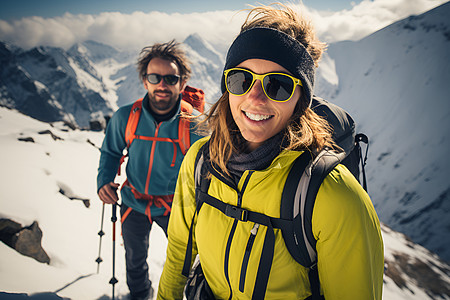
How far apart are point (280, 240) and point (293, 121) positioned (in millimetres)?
831

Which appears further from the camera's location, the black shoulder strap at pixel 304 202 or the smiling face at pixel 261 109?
the smiling face at pixel 261 109

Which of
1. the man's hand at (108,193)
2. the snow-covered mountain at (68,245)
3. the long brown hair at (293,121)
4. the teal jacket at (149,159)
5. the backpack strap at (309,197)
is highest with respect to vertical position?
the long brown hair at (293,121)

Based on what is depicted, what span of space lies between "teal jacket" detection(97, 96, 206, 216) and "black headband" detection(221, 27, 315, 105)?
6.06 feet

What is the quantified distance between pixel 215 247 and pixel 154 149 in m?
2.04

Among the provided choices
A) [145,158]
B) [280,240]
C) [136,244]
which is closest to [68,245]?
[136,244]

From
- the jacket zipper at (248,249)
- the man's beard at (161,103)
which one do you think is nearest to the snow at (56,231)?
the man's beard at (161,103)

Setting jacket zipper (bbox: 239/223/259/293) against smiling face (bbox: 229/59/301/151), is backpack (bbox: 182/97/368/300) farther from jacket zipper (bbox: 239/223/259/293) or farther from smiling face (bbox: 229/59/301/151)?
smiling face (bbox: 229/59/301/151)

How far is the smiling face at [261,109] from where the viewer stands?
1.46m

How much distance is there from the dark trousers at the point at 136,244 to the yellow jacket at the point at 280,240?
1.63 meters

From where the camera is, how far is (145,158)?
3.28 m

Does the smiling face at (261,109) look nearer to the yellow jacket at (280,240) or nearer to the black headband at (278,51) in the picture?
the black headband at (278,51)

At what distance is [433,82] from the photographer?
38.7 metres

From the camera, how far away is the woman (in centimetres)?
119

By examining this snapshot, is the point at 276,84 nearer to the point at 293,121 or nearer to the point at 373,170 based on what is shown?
the point at 293,121
